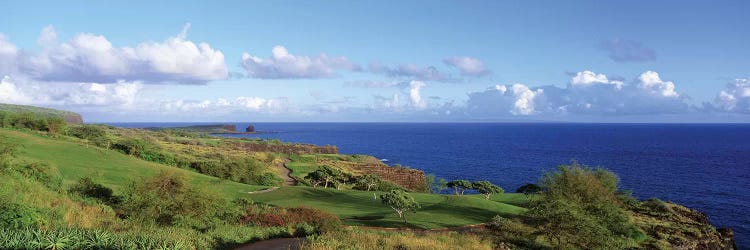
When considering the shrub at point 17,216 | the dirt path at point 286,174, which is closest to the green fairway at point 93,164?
the dirt path at point 286,174

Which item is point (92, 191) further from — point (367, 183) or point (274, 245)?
point (367, 183)

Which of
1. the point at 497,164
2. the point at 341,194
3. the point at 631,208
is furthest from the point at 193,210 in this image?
the point at 497,164

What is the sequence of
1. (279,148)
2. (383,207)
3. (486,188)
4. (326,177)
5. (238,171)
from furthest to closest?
(279,148) → (326,177) → (238,171) → (486,188) → (383,207)

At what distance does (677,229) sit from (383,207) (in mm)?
30225

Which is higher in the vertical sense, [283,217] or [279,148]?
[283,217]

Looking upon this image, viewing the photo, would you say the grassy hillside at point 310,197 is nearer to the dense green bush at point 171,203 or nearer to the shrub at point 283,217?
the shrub at point 283,217

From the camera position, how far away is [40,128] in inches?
4028

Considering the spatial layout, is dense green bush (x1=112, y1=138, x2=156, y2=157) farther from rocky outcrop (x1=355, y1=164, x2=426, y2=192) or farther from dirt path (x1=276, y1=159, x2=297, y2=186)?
rocky outcrop (x1=355, y1=164, x2=426, y2=192)

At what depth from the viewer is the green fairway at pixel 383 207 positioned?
3792 cm

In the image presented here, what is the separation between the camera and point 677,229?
45.6 meters

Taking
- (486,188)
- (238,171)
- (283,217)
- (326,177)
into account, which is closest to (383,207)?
(283,217)

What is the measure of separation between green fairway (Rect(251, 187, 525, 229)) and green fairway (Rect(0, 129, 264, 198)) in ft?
20.5

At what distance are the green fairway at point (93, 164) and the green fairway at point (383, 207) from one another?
6261mm

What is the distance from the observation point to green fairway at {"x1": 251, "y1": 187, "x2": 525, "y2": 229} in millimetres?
37916
